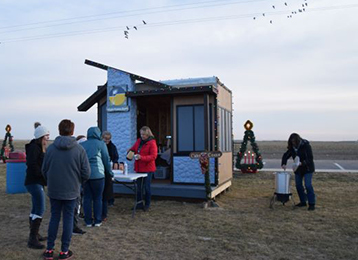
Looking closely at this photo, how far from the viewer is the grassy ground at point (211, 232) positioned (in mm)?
4234

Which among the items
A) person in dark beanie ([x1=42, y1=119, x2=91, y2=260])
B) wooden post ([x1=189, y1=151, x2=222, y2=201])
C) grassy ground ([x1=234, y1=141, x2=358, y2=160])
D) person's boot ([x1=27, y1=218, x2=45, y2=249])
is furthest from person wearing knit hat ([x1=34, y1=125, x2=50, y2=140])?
grassy ground ([x1=234, y1=141, x2=358, y2=160])

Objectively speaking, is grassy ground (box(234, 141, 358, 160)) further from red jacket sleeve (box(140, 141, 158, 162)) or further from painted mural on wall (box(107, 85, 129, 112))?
red jacket sleeve (box(140, 141, 158, 162))

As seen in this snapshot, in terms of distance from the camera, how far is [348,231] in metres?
5.22

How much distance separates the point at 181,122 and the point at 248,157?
257 inches

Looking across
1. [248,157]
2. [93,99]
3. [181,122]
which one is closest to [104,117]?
[93,99]

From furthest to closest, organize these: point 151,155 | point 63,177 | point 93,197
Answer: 1. point 151,155
2. point 93,197
3. point 63,177

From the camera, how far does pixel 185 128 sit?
8.23 metres

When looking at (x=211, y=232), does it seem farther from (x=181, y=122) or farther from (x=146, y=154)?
(x=181, y=122)

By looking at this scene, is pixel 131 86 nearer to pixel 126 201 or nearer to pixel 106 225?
pixel 126 201

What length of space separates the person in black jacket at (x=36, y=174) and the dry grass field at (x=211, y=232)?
0.38 m

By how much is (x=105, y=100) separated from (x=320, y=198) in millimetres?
6396

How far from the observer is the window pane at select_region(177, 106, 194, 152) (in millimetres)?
8188

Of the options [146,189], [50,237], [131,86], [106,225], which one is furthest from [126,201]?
[50,237]

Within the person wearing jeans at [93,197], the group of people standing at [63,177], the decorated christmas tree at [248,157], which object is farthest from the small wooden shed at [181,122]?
the decorated christmas tree at [248,157]
